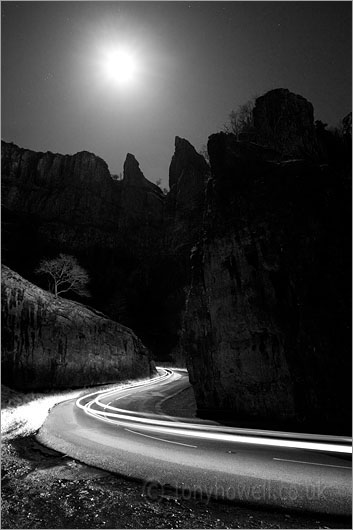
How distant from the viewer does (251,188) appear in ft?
62.7

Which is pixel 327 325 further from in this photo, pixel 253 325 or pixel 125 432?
pixel 125 432

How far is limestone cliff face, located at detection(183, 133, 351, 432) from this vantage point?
46.0ft

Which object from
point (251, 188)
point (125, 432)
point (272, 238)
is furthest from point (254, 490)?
point (251, 188)

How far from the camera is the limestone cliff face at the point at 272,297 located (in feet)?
46.0

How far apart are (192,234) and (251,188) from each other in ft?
166

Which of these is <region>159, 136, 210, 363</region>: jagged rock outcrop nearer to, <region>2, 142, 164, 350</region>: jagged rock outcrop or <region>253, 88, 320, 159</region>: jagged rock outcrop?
<region>2, 142, 164, 350</region>: jagged rock outcrop

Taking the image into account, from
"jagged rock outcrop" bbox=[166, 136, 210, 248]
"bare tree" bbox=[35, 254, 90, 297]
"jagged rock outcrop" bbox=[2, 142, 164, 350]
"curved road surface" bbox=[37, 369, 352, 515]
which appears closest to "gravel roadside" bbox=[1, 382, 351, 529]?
"curved road surface" bbox=[37, 369, 352, 515]

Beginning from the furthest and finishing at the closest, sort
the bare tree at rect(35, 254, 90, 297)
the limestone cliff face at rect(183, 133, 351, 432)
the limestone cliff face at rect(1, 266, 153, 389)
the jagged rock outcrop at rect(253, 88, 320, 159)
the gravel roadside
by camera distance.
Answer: the bare tree at rect(35, 254, 90, 297)
the jagged rock outcrop at rect(253, 88, 320, 159)
the limestone cliff face at rect(1, 266, 153, 389)
the limestone cliff face at rect(183, 133, 351, 432)
the gravel roadside

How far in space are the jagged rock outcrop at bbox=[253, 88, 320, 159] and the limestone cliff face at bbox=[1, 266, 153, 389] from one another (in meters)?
35.2

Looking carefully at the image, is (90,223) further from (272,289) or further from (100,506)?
(100,506)

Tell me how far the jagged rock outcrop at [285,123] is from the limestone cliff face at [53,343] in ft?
115

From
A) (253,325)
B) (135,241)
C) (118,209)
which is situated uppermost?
(118,209)

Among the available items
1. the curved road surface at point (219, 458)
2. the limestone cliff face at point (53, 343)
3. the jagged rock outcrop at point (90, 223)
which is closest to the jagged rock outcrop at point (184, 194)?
the jagged rock outcrop at point (90, 223)

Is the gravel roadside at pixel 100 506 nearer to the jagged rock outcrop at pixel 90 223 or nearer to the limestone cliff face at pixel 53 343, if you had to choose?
the limestone cliff face at pixel 53 343
